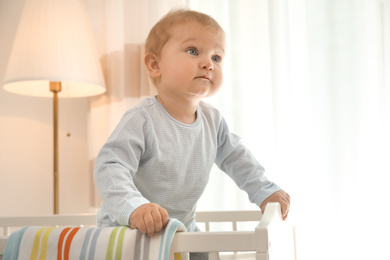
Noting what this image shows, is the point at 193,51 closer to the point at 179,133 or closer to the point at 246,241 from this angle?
the point at 179,133

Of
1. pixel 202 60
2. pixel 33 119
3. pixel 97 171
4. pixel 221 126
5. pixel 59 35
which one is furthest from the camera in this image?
pixel 33 119

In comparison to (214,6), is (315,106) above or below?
below

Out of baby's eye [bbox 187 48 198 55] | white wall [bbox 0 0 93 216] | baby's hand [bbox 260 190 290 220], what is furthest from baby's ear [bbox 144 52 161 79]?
white wall [bbox 0 0 93 216]

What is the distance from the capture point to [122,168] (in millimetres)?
865

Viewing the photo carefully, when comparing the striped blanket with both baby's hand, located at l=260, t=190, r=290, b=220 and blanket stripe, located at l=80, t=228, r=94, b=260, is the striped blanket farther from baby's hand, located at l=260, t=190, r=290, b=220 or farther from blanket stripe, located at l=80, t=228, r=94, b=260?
baby's hand, located at l=260, t=190, r=290, b=220

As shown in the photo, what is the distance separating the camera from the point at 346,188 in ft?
4.77

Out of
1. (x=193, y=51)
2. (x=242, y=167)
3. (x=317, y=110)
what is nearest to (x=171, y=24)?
(x=193, y=51)

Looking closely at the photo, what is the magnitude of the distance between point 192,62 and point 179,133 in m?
0.15

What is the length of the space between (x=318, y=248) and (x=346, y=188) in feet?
0.66

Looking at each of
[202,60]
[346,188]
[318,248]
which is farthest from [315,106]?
[202,60]

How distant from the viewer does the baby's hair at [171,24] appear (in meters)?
1.04

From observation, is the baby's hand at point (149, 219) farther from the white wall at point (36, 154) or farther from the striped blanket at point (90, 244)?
the white wall at point (36, 154)

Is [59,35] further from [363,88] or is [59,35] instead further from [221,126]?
[363,88]

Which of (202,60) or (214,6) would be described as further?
(214,6)
